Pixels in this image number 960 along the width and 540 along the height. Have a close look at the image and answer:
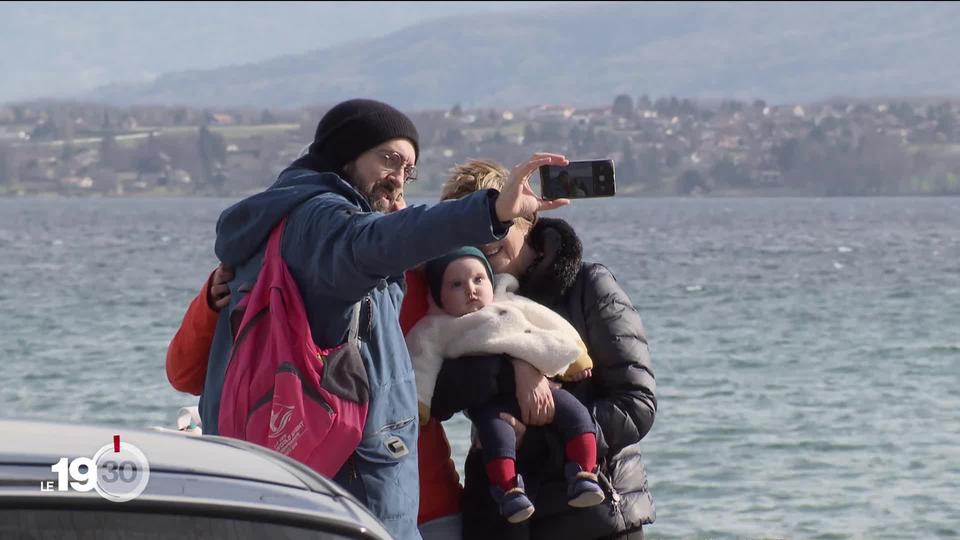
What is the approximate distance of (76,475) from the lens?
2158mm

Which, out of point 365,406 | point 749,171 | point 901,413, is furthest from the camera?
point 749,171

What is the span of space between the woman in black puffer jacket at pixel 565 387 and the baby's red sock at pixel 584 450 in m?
0.04

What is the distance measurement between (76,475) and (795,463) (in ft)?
43.3

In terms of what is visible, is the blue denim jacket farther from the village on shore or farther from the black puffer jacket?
the village on shore

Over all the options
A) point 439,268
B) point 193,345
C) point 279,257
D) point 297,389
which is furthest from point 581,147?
point 297,389

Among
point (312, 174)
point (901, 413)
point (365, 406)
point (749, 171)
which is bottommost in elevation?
point (749, 171)

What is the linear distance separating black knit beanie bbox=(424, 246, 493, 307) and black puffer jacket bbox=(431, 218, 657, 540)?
0.53 ft

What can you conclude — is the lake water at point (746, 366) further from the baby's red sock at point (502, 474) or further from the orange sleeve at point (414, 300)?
the baby's red sock at point (502, 474)

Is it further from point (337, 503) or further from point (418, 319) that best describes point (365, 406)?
point (337, 503)

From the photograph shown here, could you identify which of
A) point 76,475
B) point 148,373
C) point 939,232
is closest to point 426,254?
point 76,475

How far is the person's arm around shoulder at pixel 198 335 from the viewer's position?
3.78m

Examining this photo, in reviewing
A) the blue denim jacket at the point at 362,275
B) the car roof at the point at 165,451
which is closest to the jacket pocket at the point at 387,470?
the blue denim jacket at the point at 362,275

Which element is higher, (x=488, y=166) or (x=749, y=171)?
(x=488, y=166)

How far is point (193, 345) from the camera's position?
12.7ft
